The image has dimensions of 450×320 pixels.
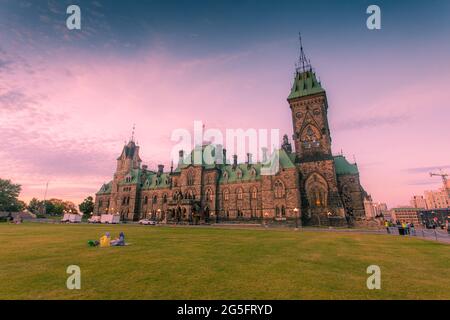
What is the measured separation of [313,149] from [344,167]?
8.08m

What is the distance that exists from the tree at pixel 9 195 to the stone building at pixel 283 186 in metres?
40.1

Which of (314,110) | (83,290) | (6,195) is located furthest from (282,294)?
(6,195)

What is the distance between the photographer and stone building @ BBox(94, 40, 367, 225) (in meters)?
46.5

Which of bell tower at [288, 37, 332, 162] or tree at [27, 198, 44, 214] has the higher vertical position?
bell tower at [288, 37, 332, 162]

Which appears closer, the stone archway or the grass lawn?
the grass lawn

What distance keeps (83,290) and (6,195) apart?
99032mm

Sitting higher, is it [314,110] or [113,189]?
[314,110]

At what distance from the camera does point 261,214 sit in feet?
167

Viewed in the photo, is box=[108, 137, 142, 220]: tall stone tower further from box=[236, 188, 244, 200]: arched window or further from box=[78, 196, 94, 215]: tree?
box=[236, 188, 244, 200]: arched window

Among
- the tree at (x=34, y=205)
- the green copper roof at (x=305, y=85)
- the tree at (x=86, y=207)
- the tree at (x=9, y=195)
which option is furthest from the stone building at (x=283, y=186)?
the tree at (x=34, y=205)

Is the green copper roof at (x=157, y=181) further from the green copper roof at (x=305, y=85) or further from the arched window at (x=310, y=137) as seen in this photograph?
the green copper roof at (x=305, y=85)

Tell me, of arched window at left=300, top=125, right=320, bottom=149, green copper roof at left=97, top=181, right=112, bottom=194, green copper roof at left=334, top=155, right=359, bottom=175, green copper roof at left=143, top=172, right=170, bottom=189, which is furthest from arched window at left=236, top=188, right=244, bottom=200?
green copper roof at left=97, top=181, right=112, bottom=194

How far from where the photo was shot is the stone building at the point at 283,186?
153ft
